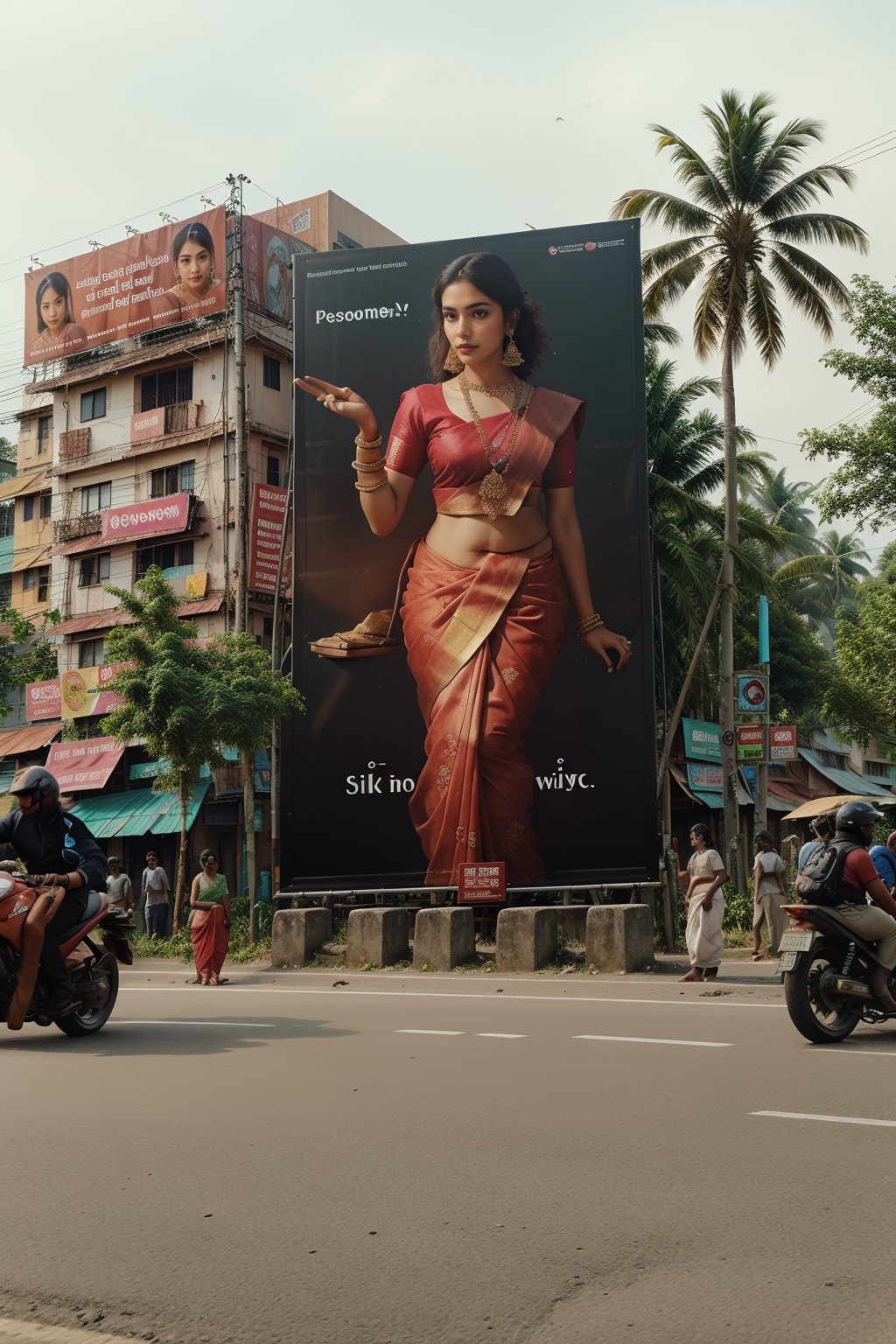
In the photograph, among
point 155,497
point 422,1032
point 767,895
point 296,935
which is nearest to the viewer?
point 422,1032

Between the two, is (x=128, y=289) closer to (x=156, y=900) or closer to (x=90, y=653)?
(x=90, y=653)

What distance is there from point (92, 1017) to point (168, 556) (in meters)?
32.3

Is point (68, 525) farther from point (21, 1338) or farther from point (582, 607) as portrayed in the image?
point (21, 1338)

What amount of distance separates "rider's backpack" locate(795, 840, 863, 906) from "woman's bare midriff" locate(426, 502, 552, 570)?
12.3m

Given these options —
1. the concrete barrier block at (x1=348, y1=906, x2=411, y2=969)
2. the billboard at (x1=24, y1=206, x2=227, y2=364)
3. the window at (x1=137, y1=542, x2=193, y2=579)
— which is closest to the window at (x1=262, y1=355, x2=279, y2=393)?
the billboard at (x1=24, y1=206, x2=227, y2=364)

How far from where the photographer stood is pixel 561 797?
21.0 metres

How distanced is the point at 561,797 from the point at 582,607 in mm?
2876

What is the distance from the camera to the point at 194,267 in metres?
42.0

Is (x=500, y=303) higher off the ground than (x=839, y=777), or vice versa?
(x=500, y=303)

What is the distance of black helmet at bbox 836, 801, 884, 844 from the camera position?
31.8ft

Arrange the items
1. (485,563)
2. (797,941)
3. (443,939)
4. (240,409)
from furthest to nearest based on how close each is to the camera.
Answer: (240,409) → (485,563) → (443,939) → (797,941)

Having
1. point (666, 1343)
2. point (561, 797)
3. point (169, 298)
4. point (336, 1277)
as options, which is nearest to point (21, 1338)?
point (336, 1277)

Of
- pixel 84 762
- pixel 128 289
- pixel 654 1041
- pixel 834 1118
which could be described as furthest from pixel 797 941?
pixel 128 289

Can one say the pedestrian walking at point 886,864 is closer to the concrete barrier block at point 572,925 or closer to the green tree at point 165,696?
the concrete barrier block at point 572,925
